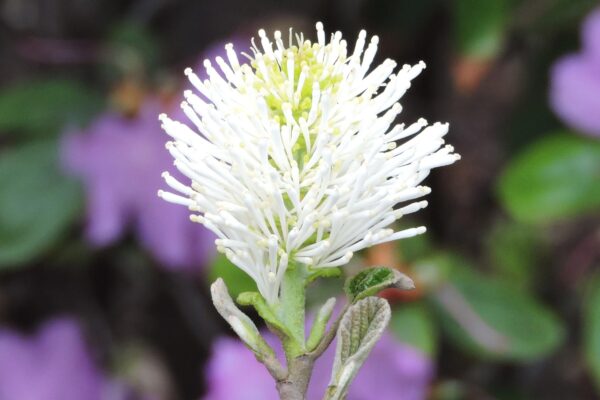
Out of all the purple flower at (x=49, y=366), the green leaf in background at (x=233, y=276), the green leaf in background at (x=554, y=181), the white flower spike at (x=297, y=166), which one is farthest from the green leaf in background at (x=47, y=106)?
the white flower spike at (x=297, y=166)

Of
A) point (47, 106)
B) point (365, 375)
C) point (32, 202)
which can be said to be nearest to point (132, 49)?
point (47, 106)

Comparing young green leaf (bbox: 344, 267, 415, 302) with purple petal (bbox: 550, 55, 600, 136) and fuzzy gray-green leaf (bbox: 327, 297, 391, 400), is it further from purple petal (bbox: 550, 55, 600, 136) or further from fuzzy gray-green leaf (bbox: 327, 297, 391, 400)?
purple petal (bbox: 550, 55, 600, 136)

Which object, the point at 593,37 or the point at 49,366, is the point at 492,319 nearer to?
the point at 593,37

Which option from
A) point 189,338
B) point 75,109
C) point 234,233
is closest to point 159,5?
point 75,109

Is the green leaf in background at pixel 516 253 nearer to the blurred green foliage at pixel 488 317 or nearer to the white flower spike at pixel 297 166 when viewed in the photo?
the blurred green foliage at pixel 488 317

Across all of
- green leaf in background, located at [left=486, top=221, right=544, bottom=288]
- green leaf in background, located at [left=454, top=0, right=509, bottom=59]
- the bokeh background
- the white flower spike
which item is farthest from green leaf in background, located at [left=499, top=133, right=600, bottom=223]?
the white flower spike

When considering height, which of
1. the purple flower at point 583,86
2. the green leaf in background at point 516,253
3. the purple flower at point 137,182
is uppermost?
the purple flower at point 137,182
